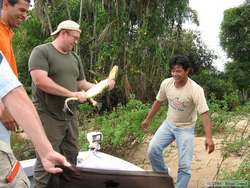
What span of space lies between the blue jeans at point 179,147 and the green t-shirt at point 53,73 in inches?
55.7

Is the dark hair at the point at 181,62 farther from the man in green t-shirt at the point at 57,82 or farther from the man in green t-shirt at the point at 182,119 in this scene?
the man in green t-shirt at the point at 57,82

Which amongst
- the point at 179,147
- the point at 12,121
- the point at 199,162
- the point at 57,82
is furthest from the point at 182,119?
the point at 12,121

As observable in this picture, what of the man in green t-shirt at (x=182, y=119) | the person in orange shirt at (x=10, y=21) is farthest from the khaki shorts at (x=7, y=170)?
the man in green t-shirt at (x=182, y=119)

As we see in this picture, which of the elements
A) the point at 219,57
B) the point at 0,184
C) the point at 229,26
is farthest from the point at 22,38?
the point at 0,184

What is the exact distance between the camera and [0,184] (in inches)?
104

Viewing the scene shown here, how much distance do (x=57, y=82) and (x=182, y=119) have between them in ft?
5.27

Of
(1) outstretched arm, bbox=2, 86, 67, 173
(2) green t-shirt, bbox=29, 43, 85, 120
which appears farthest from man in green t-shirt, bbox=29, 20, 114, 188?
(1) outstretched arm, bbox=2, 86, 67, 173

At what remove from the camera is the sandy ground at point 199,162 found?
6888 mm

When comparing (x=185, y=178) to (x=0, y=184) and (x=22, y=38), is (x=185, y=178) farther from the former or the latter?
(x=22, y=38)

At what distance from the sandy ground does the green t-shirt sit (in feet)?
7.43

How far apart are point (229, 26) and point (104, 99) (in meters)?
18.7

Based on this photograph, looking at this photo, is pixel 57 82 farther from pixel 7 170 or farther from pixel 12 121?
pixel 7 170

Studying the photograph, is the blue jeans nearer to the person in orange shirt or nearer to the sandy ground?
the sandy ground

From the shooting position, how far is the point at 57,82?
4902 millimetres
